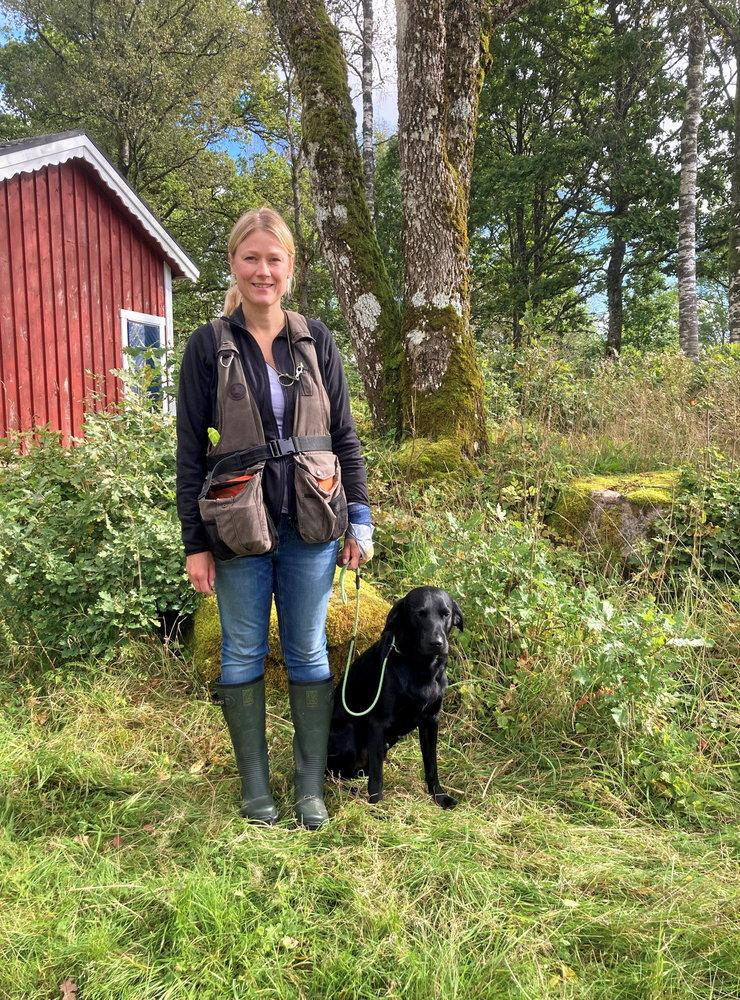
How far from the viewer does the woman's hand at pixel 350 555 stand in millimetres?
2457

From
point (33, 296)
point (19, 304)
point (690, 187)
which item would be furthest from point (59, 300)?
point (690, 187)

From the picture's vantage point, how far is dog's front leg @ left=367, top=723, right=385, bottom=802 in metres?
2.49

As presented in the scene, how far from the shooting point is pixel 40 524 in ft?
12.5

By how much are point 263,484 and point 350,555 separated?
47 centimetres

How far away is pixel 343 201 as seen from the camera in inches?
223

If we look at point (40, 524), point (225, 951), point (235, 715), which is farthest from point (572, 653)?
point (40, 524)

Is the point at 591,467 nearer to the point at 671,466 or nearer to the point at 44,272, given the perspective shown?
the point at 671,466

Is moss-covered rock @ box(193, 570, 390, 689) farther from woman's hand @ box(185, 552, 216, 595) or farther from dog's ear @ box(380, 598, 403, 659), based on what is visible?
woman's hand @ box(185, 552, 216, 595)

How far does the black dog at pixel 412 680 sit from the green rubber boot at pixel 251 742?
1.31 feet

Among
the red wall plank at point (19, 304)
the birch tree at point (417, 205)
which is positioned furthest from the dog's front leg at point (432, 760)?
the red wall plank at point (19, 304)

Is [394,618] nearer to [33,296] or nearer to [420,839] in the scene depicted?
[420,839]

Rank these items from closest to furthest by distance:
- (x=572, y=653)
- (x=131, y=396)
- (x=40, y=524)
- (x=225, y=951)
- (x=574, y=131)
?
(x=225, y=951)
(x=572, y=653)
(x=40, y=524)
(x=131, y=396)
(x=574, y=131)

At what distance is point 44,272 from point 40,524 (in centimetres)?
633

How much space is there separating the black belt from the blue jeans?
0.76ft
